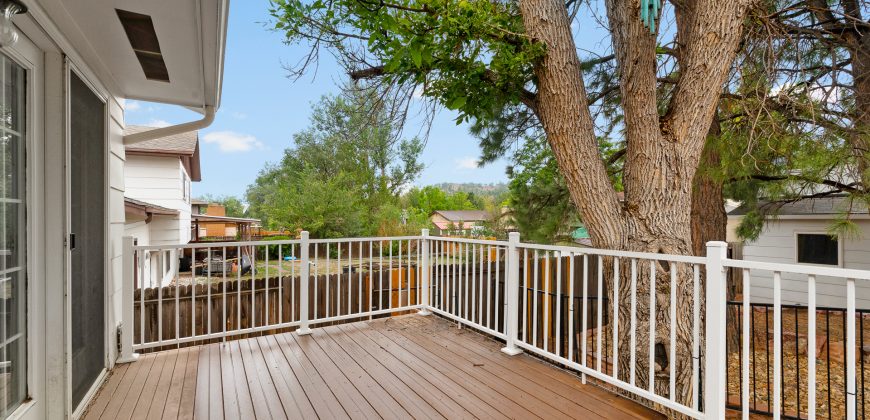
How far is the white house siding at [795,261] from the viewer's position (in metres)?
6.70

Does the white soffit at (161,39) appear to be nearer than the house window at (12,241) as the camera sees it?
No

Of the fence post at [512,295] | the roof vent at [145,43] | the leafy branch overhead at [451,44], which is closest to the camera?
the roof vent at [145,43]

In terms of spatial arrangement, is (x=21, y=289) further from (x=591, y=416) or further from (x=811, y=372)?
(x=811, y=372)

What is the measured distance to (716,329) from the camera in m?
1.95

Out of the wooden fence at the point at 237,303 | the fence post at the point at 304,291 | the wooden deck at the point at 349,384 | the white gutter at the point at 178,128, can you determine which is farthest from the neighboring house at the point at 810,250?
the white gutter at the point at 178,128

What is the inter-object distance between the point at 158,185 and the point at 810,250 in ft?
40.8

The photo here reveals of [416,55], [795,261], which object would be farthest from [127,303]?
[795,261]

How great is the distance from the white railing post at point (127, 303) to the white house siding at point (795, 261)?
27.7 ft

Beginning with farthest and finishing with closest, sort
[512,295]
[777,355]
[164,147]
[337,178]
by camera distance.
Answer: [337,178], [164,147], [512,295], [777,355]

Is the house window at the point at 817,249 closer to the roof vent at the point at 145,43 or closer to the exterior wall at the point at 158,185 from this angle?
the roof vent at the point at 145,43

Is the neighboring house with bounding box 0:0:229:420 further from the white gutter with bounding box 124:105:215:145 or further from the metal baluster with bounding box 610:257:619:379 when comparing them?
the metal baluster with bounding box 610:257:619:379

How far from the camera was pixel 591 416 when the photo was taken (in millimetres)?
2291

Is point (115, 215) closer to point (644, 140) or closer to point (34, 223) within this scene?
Result: point (34, 223)

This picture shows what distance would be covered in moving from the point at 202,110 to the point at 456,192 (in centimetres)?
3123
